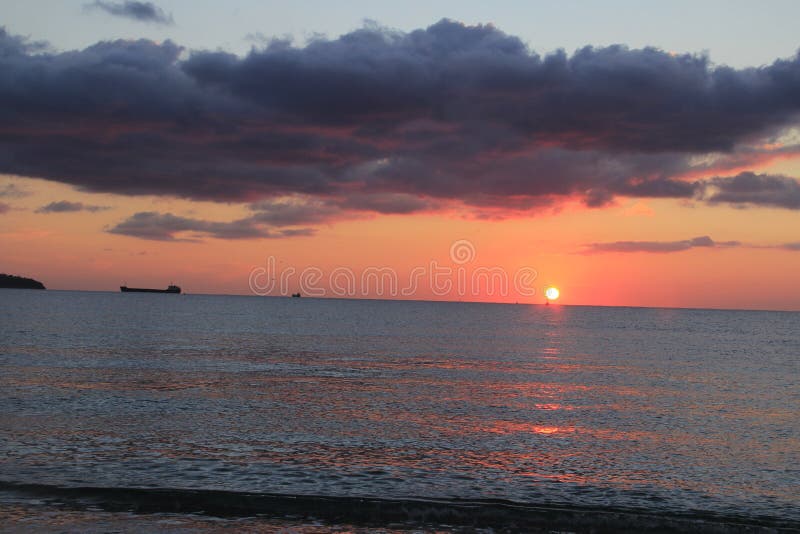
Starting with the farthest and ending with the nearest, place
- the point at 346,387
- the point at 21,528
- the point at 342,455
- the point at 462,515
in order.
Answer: the point at 346,387 < the point at 342,455 < the point at 462,515 < the point at 21,528

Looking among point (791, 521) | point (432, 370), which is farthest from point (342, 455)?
point (432, 370)

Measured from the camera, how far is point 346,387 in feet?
157

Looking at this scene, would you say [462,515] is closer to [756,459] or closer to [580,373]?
[756,459]

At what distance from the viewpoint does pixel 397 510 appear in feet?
66.2

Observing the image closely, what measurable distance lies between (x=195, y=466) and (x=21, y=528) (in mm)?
7484

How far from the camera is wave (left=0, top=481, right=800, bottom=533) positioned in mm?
19469

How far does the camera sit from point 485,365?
6756 cm

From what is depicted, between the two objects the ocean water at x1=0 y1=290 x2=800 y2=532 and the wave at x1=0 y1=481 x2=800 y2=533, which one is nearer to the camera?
the wave at x1=0 y1=481 x2=800 y2=533

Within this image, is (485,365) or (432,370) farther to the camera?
(485,365)

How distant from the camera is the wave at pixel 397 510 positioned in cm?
1947

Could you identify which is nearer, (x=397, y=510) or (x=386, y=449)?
(x=397, y=510)

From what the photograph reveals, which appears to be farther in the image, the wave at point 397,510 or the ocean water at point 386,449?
the ocean water at point 386,449

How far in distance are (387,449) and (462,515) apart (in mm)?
8824

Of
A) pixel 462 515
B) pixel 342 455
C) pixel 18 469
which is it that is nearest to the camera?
pixel 462 515
